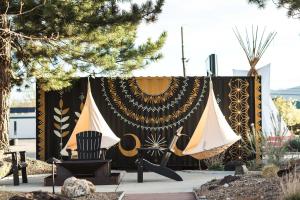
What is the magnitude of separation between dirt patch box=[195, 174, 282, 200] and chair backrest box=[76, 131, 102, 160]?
2950 mm

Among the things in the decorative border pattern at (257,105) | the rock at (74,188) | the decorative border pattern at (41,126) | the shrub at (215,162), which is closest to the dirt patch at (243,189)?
the rock at (74,188)

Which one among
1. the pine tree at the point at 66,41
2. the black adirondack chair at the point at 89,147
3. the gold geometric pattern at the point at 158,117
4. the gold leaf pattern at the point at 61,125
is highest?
the pine tree at the point at 66,41

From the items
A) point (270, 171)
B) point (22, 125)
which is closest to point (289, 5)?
point (270, 171)

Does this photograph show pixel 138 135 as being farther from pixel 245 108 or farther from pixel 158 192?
pixel 158 192

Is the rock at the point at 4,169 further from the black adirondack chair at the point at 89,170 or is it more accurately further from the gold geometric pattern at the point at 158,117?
the gold geometric pattern at the point at 158,117

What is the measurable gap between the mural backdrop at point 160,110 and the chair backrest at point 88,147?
2786mm

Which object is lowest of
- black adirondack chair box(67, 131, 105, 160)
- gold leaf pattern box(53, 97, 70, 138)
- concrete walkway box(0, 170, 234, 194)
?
concrete walkway box(0, 170, 234, 194)

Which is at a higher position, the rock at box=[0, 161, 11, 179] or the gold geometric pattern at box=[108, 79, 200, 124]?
the gold geometric pattern at box=[108, 79, 200, 124]

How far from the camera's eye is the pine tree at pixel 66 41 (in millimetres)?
12812

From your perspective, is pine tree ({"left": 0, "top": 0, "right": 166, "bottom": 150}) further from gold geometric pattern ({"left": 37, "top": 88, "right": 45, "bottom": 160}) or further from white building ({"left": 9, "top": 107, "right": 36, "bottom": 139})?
white building ({"left": 9, "top": 107, "right": 36, "bottom": 139})

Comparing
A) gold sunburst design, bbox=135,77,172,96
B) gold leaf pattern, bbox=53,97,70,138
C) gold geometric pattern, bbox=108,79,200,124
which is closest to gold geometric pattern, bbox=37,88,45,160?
gold leaf pattern, bbox=53,97,70,138

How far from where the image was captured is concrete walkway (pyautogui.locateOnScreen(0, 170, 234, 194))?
9.94 m

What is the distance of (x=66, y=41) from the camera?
538 inches

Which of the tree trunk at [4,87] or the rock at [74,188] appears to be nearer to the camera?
the rock at [74,188]
